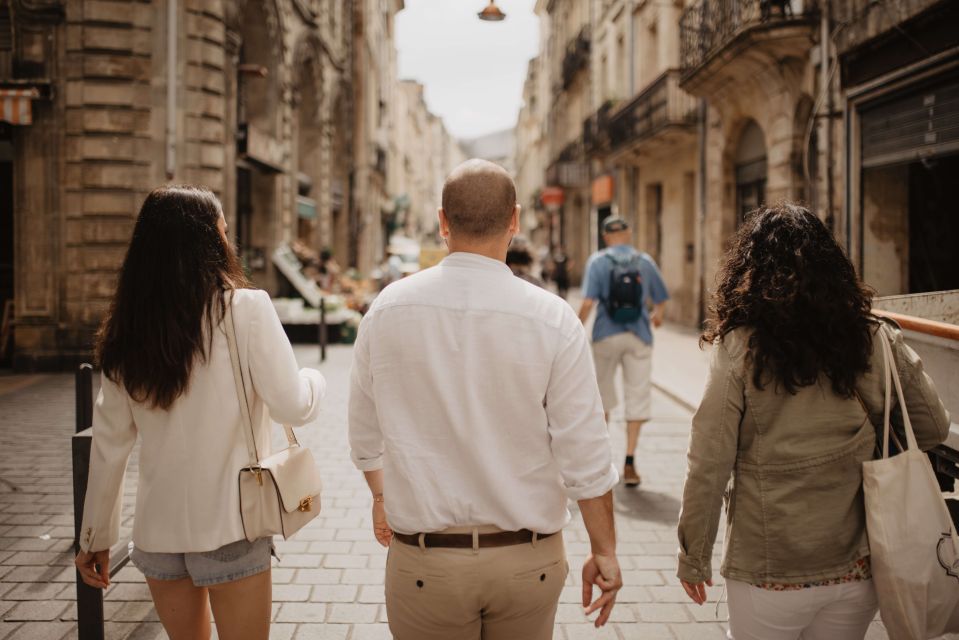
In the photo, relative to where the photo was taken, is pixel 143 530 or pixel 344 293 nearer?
pixel 143 530

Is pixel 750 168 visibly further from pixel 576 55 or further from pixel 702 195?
pixel 576 55

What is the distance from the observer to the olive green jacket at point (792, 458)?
2348 millimetres

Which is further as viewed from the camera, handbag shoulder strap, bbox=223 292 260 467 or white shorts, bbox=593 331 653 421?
white shorts, bbox=593 331 653 421

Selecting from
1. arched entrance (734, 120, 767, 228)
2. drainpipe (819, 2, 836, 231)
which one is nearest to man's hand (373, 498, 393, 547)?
drainpipe (819, 2, 836, 231)

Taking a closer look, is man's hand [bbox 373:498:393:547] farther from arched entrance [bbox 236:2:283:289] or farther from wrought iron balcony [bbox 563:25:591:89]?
wrought iron balcony [bbox 563:25:591:89]

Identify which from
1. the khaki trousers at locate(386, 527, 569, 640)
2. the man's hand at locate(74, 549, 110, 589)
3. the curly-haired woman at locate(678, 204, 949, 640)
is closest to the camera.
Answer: the khaki trousers at locate(386, 527, 569, 640)

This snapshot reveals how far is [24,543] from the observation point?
4949mm

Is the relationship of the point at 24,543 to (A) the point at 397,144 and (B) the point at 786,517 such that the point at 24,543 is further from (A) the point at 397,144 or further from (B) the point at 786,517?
(A) the point at 397,144

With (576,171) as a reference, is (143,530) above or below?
below

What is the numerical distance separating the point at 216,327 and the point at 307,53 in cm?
2144

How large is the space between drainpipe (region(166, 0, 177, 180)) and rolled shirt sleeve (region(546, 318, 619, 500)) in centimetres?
1197

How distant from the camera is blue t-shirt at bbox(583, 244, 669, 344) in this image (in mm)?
6539

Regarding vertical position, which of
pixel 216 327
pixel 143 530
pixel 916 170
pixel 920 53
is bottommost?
pixel 143 530

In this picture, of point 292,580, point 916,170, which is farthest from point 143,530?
point 916,170
